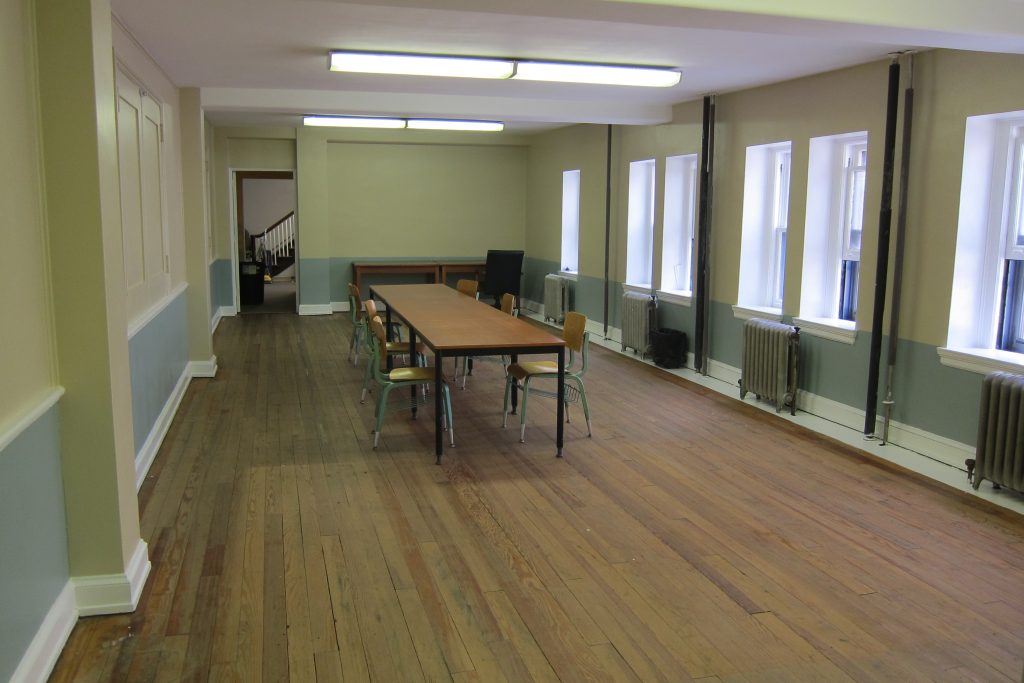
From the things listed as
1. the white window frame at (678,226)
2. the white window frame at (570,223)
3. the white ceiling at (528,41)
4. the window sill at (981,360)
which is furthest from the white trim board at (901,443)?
the white window frame at (570,223)

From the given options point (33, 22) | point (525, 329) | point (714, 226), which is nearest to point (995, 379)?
point (525, 329)

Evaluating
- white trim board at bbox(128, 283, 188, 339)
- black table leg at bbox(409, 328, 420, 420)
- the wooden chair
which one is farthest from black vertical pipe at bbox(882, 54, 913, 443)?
white trim board at bbox(128, 283, 188, 339)

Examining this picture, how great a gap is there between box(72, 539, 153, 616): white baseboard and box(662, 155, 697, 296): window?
19.9 feet

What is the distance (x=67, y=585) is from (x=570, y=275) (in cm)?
828

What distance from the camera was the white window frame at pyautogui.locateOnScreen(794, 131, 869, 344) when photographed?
616 centimetres

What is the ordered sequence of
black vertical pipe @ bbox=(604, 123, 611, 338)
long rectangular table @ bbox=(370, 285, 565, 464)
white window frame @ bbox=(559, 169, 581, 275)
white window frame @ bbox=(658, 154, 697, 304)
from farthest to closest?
white window frame @ bbox=(559, 169, 581, 275), black vertical pipe @ bbox=(604, 123, 611, 338), white window frame @ bbox=(658, 154, 697, 304), long rectangular table @ bbox=(370, 285, 565, 464)

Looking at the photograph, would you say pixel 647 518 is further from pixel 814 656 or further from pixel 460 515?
pixel 814 656

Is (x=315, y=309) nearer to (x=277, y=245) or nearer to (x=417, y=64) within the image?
(x=277, y=245)

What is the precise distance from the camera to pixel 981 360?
4.73 m

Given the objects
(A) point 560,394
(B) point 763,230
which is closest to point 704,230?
(B) point 763,230

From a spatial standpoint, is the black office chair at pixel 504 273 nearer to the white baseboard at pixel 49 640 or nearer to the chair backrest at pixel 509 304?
the chair backrest at pixel 509 304

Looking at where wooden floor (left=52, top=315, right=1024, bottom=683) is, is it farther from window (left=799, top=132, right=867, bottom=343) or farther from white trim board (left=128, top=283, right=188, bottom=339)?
window (left=799, top=132, right=867, bottom=343)

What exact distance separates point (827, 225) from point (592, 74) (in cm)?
213

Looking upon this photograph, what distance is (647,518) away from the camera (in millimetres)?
4156
